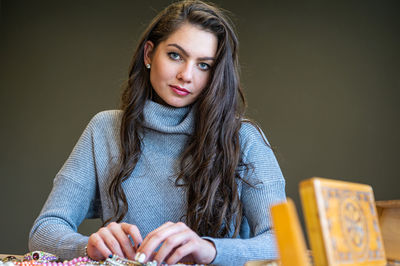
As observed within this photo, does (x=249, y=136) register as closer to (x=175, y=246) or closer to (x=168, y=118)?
(x=168, y=118)

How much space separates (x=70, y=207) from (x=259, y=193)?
0.53 meters

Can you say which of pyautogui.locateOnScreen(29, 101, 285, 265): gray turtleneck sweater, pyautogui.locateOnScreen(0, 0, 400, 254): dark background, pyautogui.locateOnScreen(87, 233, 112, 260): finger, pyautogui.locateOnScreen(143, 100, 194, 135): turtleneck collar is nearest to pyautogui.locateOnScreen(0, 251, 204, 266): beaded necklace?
pyautogui.locateOnScreen(87, 233, 112, 260): finger

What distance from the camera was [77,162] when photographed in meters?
1.36

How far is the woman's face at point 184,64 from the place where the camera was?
1.29m

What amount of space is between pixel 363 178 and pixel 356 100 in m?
0.58

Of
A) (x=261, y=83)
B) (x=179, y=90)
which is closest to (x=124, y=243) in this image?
(x=179, y=90)

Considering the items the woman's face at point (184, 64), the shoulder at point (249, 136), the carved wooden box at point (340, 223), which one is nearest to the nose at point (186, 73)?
the woman's face at point (184, 64)

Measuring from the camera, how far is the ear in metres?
1.45

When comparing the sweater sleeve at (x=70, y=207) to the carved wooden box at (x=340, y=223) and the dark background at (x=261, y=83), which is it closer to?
the carved wooden box at (x=340, y=223)

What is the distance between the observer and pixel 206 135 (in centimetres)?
131

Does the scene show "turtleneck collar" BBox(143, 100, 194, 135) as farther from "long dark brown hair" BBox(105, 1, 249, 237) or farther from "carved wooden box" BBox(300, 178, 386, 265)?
"carved wooden box" BBox(300, 178, 386, 265)

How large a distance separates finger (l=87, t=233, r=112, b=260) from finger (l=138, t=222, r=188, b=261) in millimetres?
106

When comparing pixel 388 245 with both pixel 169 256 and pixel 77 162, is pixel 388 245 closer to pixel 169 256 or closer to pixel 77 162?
pixel 169 256

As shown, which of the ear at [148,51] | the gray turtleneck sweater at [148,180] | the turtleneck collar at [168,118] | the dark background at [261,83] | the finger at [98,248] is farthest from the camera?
the dark background at [261,83]
